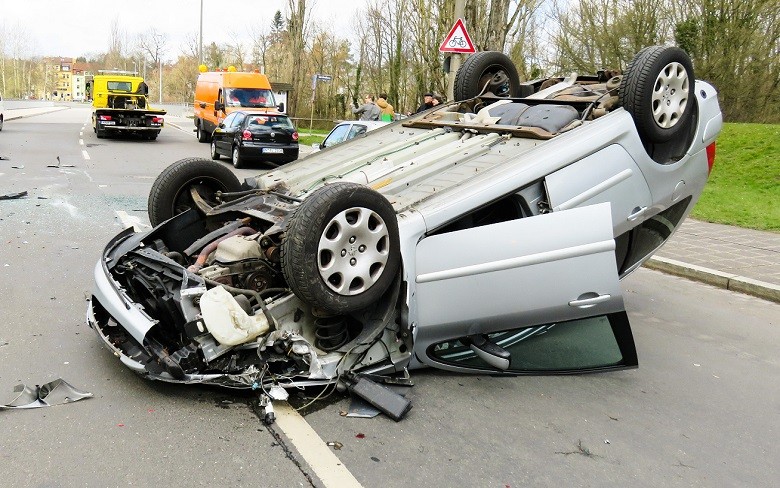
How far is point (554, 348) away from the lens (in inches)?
180

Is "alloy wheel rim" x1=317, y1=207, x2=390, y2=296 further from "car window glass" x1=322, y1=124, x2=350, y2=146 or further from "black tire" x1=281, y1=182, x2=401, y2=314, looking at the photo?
"car window glass" x1=322, y1=124, x2=350, y2=146

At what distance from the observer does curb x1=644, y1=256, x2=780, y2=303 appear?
7.11 m

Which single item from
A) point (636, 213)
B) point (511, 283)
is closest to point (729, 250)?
point (636, 213)

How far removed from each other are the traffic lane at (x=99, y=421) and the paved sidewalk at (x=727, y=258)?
5.62m

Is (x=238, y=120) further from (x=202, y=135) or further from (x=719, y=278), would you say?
(x=719, y=278)

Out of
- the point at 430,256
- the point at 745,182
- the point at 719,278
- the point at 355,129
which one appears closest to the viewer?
the point at 430,256

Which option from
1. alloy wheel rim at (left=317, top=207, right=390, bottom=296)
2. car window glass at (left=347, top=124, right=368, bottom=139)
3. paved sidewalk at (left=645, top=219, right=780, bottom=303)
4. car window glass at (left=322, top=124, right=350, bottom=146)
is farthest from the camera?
car window glass at (left=322, top=124, right=350, bottom=146)

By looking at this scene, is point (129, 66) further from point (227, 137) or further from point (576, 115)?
point (576, 115)

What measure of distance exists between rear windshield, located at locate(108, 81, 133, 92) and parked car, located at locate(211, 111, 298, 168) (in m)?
11.2

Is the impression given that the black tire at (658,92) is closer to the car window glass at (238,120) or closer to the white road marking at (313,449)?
the white road marking at (313,449)

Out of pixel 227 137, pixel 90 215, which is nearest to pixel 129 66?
pixel 227 137

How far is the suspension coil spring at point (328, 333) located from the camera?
158 inches

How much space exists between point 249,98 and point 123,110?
4.28m

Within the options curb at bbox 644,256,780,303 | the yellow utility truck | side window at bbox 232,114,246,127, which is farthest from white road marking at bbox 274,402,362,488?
the yellow utility truck
